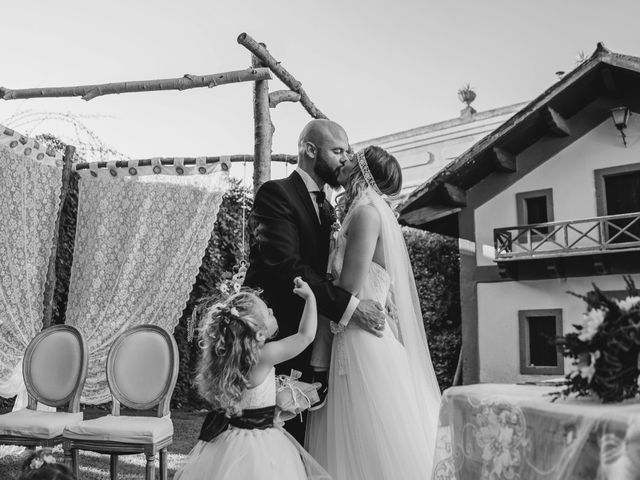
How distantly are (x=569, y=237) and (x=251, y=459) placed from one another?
8129mm

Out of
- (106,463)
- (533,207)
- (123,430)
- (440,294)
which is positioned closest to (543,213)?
(533,207)

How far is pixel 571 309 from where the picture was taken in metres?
9.36

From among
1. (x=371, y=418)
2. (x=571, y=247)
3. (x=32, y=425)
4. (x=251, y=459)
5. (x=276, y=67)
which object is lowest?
(x=32, y=425)

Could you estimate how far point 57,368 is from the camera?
4.25 metres

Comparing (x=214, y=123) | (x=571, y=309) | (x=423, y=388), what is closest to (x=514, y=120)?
(x=571, y=309)

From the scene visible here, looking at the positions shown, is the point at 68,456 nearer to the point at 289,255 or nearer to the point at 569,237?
the point at 289,255

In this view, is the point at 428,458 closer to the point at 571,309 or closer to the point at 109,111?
the point at 109,111

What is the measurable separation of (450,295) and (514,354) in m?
1.88

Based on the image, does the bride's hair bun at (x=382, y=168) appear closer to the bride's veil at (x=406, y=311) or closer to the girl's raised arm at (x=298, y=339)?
the bride's veil at (x=406, y=311)

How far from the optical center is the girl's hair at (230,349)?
7.72 ft

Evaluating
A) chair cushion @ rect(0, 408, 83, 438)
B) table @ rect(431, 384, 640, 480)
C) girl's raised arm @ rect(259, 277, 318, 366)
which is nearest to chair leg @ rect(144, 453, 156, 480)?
chair cushion @ rect(0, 408, 83, 438)

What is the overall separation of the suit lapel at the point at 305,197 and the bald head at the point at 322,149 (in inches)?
3.0

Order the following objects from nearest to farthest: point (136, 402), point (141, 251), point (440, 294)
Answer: point (136, 402) → point (141, 251) → point (440, 294)

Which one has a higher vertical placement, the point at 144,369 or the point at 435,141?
the point at 435,141
